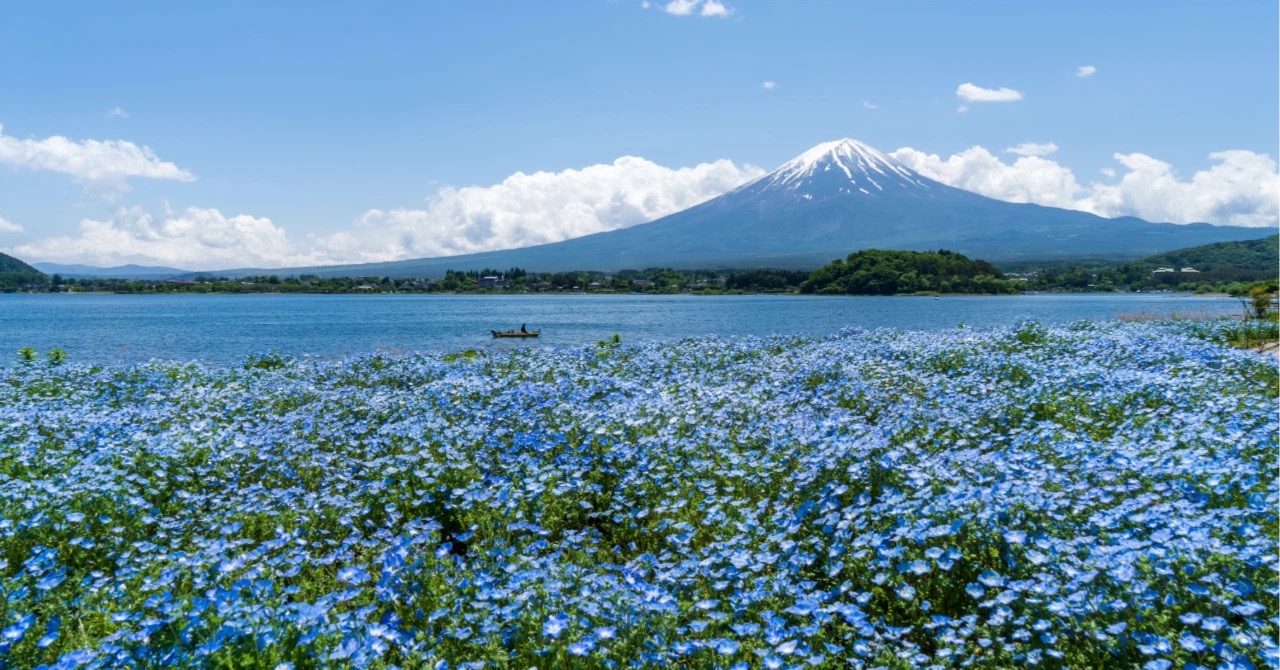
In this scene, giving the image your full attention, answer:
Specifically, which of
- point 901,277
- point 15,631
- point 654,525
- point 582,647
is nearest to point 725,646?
point 582,647

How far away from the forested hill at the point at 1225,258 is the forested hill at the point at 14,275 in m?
221

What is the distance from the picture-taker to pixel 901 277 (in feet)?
345

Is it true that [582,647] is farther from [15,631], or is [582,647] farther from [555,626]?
[15,631]

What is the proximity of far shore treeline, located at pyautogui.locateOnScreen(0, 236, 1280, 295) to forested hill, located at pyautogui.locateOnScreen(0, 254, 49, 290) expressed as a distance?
29 centimetres

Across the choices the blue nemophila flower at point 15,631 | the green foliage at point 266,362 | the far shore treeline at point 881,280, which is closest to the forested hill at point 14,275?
the far shore treeline at point 881,280

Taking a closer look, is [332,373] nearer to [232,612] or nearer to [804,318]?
[232,612]

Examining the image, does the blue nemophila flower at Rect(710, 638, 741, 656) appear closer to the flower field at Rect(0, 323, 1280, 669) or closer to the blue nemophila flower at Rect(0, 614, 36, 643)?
the flower field at Rect(0, 323, 1280, 669)

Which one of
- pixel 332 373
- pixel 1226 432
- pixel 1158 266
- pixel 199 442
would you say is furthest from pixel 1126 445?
pixel 1158 266

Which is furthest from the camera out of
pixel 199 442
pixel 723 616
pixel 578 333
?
pixel 578 333

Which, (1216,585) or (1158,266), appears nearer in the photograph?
(1216,585)

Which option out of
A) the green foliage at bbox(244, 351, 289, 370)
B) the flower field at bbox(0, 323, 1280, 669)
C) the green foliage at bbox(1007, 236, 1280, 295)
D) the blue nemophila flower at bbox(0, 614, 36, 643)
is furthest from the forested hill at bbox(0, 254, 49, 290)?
the blue nemophila flower at bbox(0, 614, 36, 643)

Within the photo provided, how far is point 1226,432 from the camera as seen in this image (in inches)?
257

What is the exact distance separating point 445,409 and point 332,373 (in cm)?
650

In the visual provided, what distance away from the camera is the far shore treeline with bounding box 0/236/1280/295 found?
349 feet
